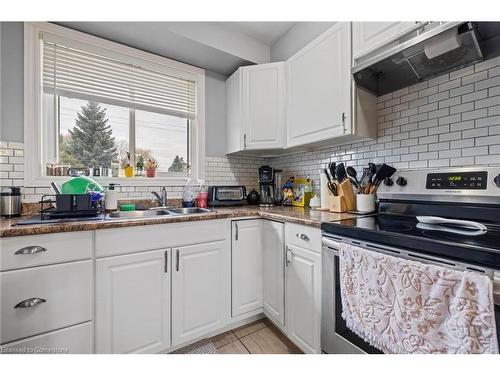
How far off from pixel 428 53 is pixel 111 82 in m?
2.31

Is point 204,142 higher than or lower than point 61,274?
higher

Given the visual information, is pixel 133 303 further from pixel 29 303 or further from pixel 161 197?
pixel 161 197

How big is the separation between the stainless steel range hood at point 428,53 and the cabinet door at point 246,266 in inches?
51.3

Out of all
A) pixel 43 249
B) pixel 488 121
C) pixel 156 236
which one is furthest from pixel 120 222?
pixel 488 121

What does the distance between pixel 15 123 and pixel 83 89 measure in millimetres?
539

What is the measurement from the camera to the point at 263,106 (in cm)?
212

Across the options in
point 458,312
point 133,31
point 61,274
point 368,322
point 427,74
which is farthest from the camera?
point 133,31

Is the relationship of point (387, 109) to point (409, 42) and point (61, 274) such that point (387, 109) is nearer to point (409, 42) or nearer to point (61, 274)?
point (409, 42)

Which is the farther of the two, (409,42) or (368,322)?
(409,42)

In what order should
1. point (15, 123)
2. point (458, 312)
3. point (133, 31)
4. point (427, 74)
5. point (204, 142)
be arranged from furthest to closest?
point (204, 142) < point (133, 31) < point (15, 123) < point (427, 74) < point (458, 312)

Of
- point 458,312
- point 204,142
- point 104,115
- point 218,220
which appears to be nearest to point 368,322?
point 458,312

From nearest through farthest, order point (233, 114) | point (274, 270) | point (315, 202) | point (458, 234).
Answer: point (458, 234) → point (274, 270) → point (315, 202) → point (233, 114)

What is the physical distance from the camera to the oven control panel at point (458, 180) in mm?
1159

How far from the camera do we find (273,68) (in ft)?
6.86
